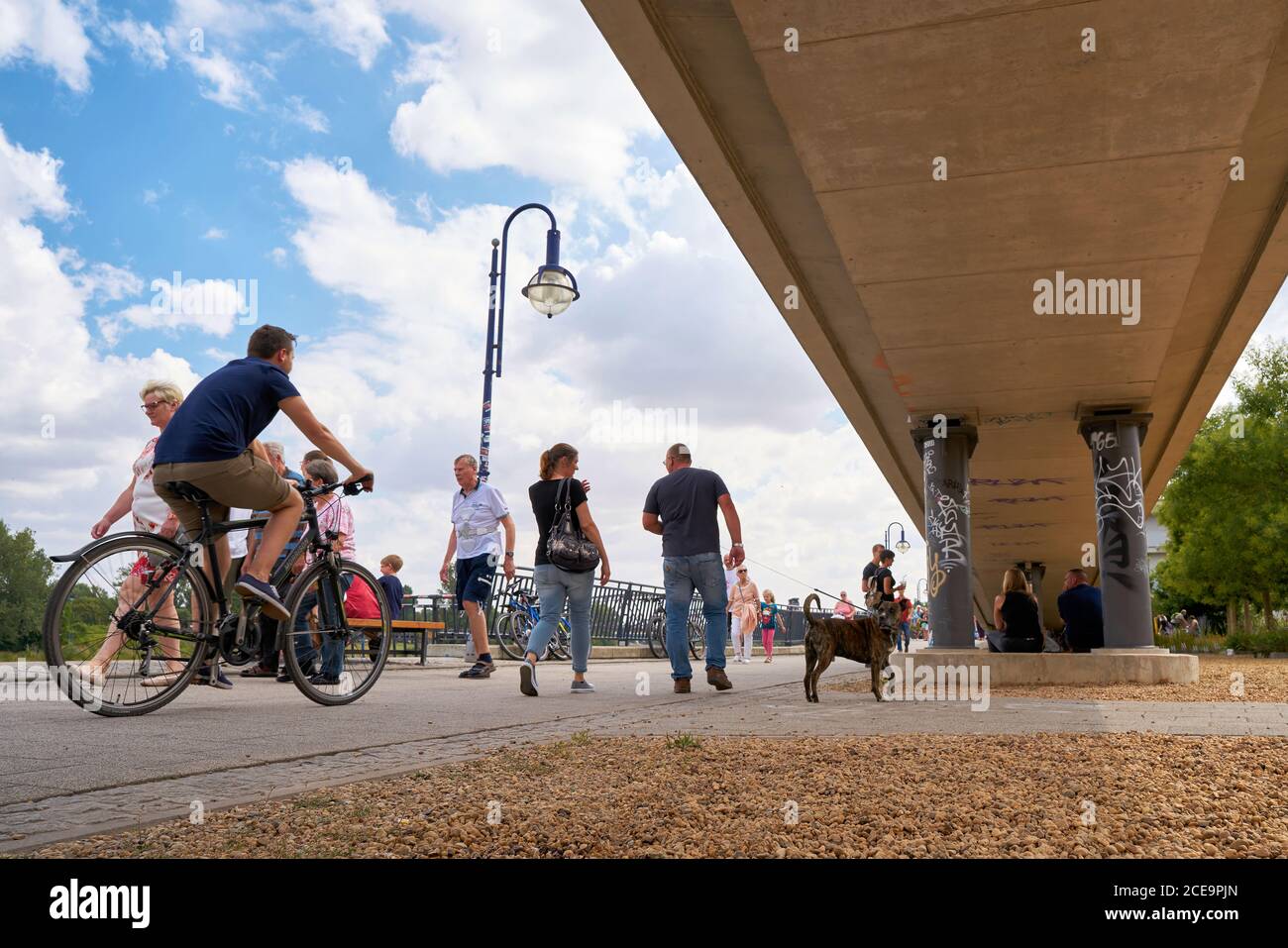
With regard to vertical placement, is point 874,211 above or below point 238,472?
above

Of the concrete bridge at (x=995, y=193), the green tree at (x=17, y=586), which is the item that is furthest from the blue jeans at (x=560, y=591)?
the green tree at (x=17, y=586)

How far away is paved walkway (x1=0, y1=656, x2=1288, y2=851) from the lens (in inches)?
127

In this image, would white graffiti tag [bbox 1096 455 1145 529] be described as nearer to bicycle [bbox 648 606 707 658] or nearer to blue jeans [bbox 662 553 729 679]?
blue jeans [bbox 662 553 729 679]

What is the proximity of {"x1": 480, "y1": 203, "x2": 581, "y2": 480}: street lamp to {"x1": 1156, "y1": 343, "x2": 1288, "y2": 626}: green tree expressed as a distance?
22.0 m

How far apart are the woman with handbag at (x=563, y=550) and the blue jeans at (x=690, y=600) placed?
2.04 ft

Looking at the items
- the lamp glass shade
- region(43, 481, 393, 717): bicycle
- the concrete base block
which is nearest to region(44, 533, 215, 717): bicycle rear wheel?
region(43, 481, 393, 717): bicycle

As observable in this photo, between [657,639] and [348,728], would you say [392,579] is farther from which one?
[657,639]

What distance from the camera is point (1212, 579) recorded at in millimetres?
32500

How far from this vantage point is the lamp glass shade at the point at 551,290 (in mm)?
15328

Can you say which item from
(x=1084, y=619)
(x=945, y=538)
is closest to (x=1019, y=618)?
(x=1084, y=619)
